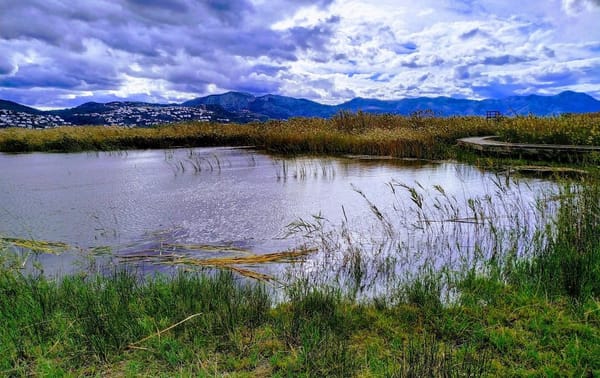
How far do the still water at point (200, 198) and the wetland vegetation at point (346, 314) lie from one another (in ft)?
4.00

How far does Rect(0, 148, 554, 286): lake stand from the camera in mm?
7172

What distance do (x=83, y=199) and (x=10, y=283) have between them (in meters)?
6.93

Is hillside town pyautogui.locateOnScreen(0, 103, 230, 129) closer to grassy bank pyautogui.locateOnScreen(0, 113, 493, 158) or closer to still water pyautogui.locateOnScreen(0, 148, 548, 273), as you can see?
grassy bank pyautogui.locateOnScreen(0, 113, 493, 158)

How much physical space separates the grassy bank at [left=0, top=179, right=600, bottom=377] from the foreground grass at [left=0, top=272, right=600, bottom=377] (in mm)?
12

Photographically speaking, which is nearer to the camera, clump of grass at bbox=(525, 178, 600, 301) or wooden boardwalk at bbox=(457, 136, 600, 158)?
clump of grass at bbox=(525, 178, 600, 301)

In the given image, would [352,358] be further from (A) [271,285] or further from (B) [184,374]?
(A) [271,285]

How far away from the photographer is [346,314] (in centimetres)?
407

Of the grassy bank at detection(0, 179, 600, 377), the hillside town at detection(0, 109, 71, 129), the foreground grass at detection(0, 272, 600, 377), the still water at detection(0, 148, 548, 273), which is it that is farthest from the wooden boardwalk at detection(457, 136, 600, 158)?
the hillside town at detection(0, 109, 71, 129)

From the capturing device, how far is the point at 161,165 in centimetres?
1881

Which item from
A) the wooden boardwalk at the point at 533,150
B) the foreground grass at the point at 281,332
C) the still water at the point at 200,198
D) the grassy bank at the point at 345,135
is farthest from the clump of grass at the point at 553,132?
the foreground grass at the point at 281,332

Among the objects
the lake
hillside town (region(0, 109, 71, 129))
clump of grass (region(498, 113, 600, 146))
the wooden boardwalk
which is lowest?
the lake

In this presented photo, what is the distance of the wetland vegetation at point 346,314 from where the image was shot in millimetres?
3209

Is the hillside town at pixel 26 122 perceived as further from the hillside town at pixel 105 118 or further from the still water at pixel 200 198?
the still water at pixel 200 198

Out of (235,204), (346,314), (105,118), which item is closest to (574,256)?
(346,314)
